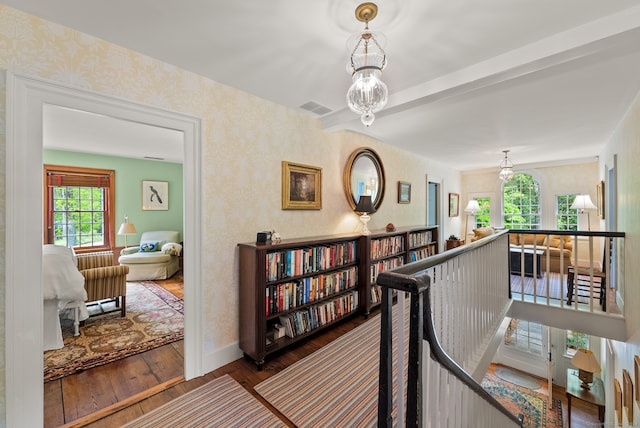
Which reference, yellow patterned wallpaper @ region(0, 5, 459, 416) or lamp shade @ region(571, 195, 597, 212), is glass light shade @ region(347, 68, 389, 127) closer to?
yellow patterned wallpaper @ region(0, 5, 459, 416)

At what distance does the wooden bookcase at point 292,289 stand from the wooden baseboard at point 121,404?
60 centimetres

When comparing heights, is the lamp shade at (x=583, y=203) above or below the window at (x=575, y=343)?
above

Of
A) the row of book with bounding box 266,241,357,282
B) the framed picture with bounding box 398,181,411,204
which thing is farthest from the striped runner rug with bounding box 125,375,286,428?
the framed picture with bounding box 398,181,411,204

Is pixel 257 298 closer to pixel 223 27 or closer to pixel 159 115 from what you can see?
pixel 159 115

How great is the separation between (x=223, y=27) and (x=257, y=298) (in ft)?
6.56

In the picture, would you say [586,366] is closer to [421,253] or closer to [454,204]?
[421,253]

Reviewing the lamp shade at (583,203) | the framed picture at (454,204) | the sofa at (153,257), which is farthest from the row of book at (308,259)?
the lamp shade at (583,203)

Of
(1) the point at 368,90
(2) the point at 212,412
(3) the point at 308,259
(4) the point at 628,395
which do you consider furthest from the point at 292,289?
(4) the point at 628,395

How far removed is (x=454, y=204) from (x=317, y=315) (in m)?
5.86

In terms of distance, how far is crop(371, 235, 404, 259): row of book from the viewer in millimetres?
3527

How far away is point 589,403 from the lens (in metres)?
4.54

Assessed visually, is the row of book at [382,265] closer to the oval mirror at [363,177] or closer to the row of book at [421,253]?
the row of book at [421,253]

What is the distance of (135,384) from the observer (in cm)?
209

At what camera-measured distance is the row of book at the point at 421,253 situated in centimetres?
437
